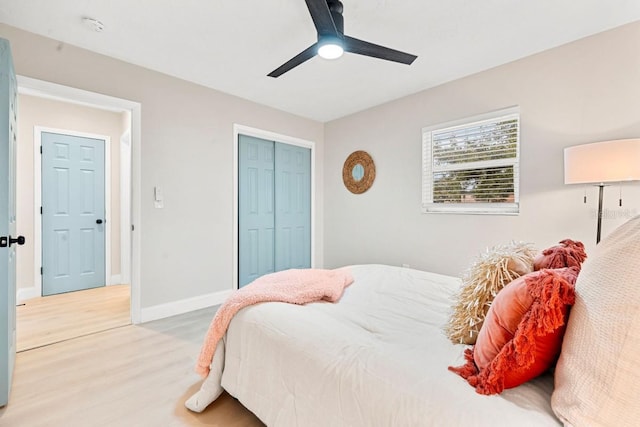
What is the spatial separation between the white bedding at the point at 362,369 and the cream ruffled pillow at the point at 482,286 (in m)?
0.08

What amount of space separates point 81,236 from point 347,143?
3.84 metres

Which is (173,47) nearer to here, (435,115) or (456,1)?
(456,1)

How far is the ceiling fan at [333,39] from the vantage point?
1.64m

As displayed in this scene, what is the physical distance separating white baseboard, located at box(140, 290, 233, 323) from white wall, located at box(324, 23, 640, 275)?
6.07 ft

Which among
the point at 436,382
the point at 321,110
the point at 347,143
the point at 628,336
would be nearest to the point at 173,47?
the point at 321,110

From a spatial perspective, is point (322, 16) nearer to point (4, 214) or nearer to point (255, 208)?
point (4, 214)

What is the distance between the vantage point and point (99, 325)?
2.84 meters

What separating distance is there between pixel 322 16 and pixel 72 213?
4189 mm

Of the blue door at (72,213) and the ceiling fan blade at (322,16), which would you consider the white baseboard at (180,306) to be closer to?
the blue door at (72,213)

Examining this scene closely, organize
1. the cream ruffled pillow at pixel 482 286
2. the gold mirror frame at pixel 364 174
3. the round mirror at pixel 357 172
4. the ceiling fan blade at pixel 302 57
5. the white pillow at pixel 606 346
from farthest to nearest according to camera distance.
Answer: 1. the round mirror at pixel 357 172
2. the gold mirror frame at pixel 364 174
3. the ceiling fan blade at pixel 302 57
4. the cream ruffled pillow at pixel 482 286
5. the white pillow at pixel 606 346

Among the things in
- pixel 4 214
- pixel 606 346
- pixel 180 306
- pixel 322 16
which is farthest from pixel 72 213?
pixel 606 346

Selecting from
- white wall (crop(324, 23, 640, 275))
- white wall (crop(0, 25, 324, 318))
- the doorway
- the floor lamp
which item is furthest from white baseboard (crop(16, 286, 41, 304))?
the floor lamp

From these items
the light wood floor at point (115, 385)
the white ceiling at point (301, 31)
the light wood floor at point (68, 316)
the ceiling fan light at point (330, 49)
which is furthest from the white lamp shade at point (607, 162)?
the light wood floor at point (68, 316)

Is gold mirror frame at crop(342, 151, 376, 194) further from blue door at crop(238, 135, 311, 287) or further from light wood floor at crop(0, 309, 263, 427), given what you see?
light wood floor at crop(0, 309, 263, 427)
